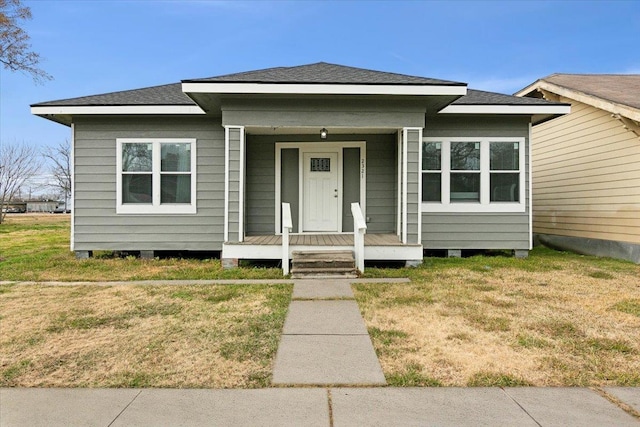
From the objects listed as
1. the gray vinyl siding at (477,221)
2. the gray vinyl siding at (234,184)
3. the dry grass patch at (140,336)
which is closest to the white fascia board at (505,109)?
the gray vinyl siding at (477,221)

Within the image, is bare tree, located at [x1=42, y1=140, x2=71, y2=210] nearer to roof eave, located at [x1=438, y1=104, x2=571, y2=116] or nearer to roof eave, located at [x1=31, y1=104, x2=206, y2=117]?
roof eave, located at [x1=31, y1=104, x2=206, y2=117]

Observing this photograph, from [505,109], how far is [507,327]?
5519 millimetres

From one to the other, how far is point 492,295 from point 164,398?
14.2ft

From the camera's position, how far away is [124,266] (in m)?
7.55

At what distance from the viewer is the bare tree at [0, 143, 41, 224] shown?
25.8m

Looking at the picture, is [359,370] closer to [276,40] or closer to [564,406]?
[564,406]

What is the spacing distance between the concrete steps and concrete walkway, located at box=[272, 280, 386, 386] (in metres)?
1.18

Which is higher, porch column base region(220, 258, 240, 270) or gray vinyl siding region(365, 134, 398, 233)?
gray vinyl siding region(365, 134, 398, 233)

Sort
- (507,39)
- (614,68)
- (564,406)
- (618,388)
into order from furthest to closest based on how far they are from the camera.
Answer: (614,68) < (507,39) < (618,388) < (564,406)

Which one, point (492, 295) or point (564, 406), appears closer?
point (564, 406)

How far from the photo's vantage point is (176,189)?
328 inches

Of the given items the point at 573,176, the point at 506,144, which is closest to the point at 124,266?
the point at 506,144

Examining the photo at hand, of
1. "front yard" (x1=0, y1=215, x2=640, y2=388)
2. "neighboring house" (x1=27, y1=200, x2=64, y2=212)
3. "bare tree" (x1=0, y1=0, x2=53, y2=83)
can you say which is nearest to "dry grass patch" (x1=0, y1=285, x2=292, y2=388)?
"front yard" (x1=0, y1=215, x2=640, y2=388)

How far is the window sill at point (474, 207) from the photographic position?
8.48 m
